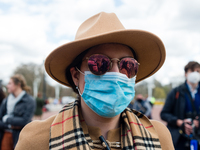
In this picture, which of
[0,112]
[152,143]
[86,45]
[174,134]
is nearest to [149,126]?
[152,143]

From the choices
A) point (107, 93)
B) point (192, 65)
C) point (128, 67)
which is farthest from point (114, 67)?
point (192, 65)

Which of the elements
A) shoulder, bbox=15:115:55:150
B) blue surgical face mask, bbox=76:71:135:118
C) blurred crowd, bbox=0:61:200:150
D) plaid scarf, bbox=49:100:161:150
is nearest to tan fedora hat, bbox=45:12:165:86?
blue surgical face mask, bbox=76:71:135:118

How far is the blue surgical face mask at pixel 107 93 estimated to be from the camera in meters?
1.67

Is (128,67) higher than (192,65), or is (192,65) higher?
(192,65)

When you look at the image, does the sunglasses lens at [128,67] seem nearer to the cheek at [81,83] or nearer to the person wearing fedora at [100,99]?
the person wearing fedora at [100,99]

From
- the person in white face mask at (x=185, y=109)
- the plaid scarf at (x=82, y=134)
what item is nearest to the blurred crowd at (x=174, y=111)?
the person in white face mask at (x=185, y=109)

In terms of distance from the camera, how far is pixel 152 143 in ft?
5.68

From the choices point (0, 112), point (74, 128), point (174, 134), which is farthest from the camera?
point (0, 112)

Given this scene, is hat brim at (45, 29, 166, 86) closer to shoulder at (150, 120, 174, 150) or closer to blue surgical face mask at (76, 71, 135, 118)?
blue surgical face mask at (76, 71, 135, 118)

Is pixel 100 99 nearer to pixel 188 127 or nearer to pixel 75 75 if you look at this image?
pixel 75 75

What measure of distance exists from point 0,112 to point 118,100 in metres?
3.78

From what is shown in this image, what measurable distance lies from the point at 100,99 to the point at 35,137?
0.61 metres

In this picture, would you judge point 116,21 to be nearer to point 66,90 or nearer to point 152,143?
point 152,143

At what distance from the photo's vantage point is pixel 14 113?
436 centimetres
